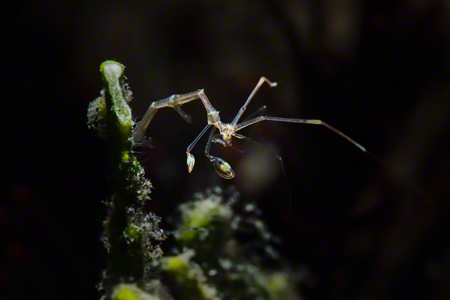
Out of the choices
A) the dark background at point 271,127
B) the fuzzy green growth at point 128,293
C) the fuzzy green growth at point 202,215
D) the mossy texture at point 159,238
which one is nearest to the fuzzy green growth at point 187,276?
the mossy texture at point 159,238

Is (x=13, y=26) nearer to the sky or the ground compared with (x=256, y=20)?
nearer to the ground

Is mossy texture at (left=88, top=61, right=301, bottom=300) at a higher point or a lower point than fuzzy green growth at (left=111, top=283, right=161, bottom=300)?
higher

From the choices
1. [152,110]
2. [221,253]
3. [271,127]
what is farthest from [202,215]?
[271,127]

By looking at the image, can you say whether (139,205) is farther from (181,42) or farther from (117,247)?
(181,42)

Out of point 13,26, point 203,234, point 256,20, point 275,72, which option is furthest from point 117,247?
point 256,20

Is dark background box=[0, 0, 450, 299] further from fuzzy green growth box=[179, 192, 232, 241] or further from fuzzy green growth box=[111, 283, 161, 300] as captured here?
fuzzy green growth box=[111, 283, 161, 300]

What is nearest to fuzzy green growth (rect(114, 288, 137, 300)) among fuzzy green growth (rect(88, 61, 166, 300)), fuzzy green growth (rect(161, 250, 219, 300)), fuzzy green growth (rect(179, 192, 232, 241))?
fuzzy green growth (rect(88, 61, 166, 300))

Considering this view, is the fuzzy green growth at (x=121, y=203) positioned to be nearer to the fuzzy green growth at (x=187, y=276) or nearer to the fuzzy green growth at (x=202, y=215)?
the fuzzy green growth at (x=187, y=276)

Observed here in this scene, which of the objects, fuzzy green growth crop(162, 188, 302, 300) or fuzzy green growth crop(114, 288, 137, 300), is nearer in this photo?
fuzzy green growth crop(114, 288, 137, 300)
